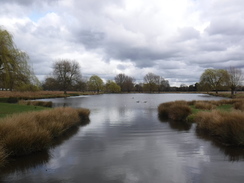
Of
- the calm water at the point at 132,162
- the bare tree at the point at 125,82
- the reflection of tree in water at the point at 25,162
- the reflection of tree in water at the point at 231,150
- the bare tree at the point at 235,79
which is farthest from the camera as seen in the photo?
the bare tree at the point at 125,82

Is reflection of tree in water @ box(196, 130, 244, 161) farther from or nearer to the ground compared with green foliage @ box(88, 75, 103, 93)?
nearer to the ground

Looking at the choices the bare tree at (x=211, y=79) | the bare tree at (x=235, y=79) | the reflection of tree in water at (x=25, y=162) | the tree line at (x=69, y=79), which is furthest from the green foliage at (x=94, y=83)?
the reflection of tree in water at (x=25, y=162)

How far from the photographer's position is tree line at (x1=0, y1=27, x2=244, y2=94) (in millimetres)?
20844

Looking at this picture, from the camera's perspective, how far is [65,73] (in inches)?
2699

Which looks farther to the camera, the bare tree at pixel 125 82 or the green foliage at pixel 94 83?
the bare tree at pixel 125 82

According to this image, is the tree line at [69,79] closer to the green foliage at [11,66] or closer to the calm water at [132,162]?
the green foliage at [11,66]

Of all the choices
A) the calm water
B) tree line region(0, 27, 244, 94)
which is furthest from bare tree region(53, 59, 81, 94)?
the calm water

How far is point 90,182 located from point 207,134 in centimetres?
873

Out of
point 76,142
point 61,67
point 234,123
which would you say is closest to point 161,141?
point 234,123

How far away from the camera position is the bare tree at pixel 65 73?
6731cm

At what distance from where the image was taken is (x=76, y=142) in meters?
11.0

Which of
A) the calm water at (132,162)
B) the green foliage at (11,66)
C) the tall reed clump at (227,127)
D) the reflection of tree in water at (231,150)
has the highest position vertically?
the green foliage at (11,66)

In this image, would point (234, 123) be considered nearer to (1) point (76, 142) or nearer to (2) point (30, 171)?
(1) point (76, 142)

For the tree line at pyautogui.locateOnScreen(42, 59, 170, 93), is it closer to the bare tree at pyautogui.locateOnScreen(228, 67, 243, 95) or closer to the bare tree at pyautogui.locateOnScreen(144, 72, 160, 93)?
the bare tree at pyautogui.locateOnScreen(144, 72, 160, 93)
